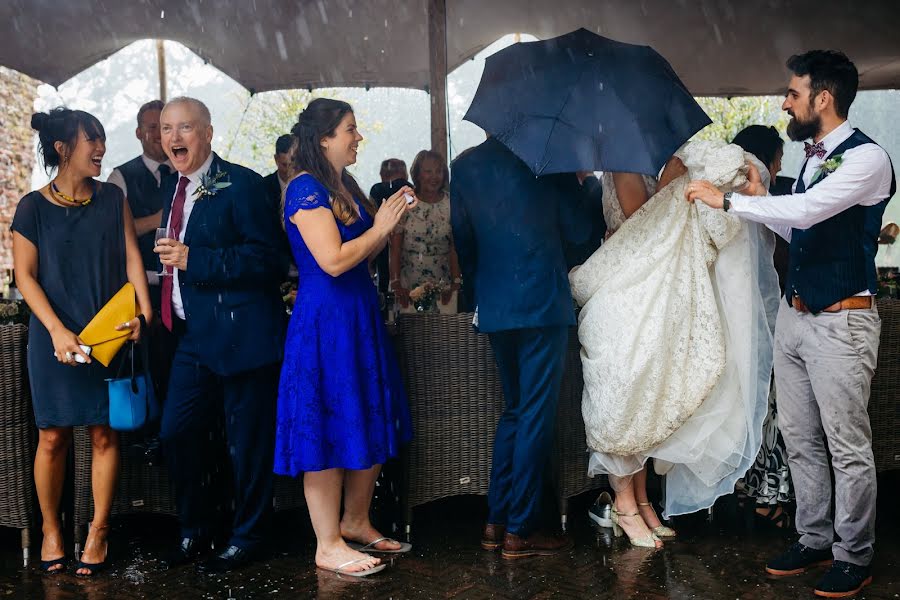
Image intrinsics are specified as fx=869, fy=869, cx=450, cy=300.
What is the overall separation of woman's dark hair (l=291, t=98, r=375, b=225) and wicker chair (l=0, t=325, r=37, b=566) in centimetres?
145

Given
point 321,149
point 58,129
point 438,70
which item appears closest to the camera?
point 321,149

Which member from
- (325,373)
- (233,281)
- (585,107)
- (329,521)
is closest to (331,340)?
(325,373)

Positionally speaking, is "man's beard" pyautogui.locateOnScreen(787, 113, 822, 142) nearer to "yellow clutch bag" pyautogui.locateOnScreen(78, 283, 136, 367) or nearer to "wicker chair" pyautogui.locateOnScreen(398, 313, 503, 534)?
Answer: "wicker chair" pyautogui.locateOnScreen(398, 313, 503, 534)

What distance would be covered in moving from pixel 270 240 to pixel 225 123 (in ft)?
106

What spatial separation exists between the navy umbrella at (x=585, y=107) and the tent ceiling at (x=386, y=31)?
3750 millimetres

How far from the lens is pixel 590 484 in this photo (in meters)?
3.95

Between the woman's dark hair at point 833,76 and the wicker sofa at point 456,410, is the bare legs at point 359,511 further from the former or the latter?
the woman's dark hair at point 833,76

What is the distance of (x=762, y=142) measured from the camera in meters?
4.04

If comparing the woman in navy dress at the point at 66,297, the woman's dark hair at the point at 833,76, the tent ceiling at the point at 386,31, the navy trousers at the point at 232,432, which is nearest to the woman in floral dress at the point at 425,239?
the tent ceiling at the point at 386,31

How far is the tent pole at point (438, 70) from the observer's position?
6.14 metres

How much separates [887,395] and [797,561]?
3.65 ft

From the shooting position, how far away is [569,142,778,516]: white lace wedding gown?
3.48 metres

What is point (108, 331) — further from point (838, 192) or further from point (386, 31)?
point (386, 31)

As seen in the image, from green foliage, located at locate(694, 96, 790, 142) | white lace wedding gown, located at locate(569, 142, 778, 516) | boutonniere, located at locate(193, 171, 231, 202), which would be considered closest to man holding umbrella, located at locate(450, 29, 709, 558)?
white lace wedding gown, located at locate(569, 142, 778, 516)
